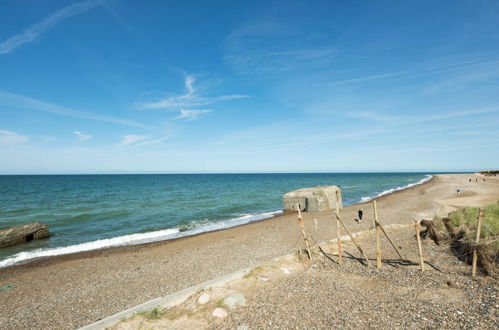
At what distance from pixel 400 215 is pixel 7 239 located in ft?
96.5

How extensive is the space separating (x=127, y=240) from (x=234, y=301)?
14.0m

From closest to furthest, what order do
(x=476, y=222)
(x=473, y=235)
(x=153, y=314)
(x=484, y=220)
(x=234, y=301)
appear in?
1. (x=153, y=314)
2. (x=234, y=301)
3. (x=473, y=235)
4. (x=484, y=220)
5. (x=476, y=222)

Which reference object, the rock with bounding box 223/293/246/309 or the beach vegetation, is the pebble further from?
the beach vegetation

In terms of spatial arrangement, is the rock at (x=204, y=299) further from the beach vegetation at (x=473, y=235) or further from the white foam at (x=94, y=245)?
the white foam at (x=94, y=245)

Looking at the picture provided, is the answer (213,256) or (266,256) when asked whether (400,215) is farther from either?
(213,256)

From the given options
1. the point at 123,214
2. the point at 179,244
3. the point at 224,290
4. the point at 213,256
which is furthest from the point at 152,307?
the point at 123,214

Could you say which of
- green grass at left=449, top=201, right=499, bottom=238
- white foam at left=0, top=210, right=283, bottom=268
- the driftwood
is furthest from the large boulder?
the driftwood

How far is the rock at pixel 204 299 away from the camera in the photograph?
754 cm

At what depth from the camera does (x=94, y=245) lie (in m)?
17.3

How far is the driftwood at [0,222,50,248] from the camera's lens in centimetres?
1711

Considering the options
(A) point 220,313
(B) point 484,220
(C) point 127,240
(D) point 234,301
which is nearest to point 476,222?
(B) point 484,220

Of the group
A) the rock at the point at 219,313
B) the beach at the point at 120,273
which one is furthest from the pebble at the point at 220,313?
the beach at the point at 120,273

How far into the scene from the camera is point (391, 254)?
1124cm

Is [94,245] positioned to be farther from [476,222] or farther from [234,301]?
[476,222]
